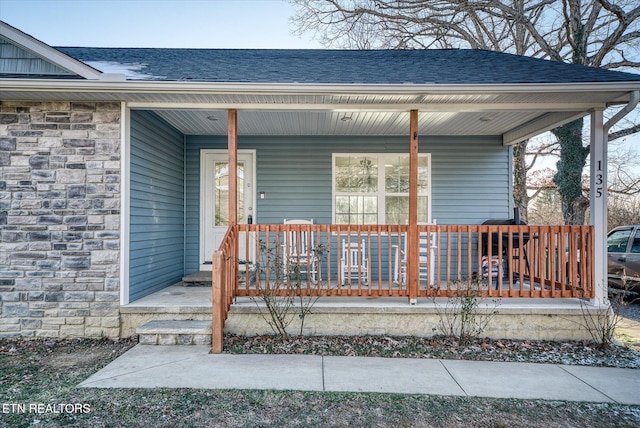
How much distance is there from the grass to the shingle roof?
9.79 ft

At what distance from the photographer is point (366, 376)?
3074mm

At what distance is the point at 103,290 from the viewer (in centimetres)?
397

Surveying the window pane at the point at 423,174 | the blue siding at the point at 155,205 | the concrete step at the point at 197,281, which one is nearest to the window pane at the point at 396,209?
the window pane at the point at 423,174

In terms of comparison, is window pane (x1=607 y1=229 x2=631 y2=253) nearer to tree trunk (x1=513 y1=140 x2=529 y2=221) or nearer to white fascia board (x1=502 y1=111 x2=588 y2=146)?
white fascia board (x1=502 y1=111 x2=588 y2=146)

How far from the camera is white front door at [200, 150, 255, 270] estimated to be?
19.5ft

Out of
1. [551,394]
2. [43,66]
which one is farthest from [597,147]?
[43,66]

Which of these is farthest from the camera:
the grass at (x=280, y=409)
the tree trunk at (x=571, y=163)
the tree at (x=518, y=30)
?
the tree at (x=518, y=30)

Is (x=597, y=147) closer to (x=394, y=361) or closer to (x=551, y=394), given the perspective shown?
(x=551, y=394)

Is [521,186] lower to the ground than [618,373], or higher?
higher

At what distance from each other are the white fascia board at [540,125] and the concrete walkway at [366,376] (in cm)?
287

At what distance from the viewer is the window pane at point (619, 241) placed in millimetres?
6539

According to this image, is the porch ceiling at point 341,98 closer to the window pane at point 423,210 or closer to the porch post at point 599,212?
the porch post at point 599,212

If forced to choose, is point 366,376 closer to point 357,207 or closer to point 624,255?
point 357,207

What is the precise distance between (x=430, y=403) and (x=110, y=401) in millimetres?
2355
